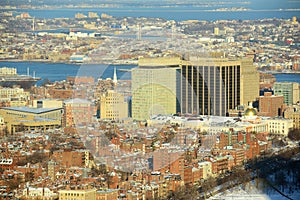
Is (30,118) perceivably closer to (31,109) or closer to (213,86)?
(31,109)

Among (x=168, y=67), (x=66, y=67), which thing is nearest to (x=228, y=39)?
(x=66, y=67)

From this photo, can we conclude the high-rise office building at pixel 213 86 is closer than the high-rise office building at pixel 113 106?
No

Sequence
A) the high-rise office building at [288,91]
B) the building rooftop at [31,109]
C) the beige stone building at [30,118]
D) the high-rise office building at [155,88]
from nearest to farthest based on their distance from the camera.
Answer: the beige stone building at [30,118], the high-rise office building at [155,88], the building rooftop at [31,109], the high-rise office building at [288,91]

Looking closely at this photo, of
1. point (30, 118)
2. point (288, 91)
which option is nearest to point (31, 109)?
point (30, 118)

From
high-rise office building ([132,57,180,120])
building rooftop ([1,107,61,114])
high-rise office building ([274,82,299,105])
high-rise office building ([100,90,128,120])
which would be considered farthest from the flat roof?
high-rise office building ([274,82,299,105])

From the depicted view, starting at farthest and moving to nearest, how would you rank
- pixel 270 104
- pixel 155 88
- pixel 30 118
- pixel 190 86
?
pixel 270 104 < pixel 190 86 < pixel 155 88 < pixel 30 118

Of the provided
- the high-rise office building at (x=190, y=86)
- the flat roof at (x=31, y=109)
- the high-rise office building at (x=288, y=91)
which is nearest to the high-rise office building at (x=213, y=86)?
the high-rise office building at (x=190, y=86)

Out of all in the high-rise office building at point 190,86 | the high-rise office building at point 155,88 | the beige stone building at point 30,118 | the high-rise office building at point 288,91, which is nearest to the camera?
the beige stone building at point 30,118

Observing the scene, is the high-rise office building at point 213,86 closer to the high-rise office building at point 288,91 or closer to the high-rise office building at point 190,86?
the high-rise office building at point 190,86
